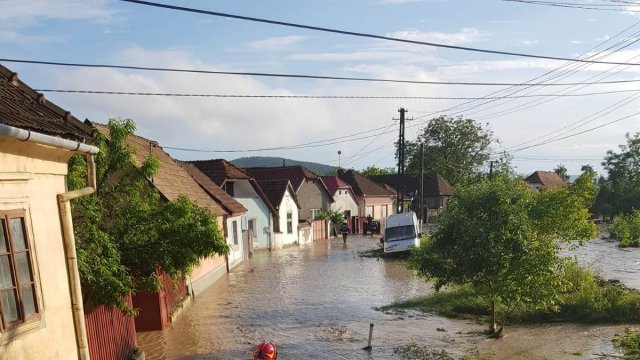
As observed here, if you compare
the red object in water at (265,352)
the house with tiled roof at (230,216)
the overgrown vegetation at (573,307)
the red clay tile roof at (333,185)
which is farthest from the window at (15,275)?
the red clay tile roof at (333,185)

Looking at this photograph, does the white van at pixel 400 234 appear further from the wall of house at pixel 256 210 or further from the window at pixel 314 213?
the window at pixel 314 213

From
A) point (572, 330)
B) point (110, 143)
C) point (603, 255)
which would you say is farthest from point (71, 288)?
Result: point (603, 255)

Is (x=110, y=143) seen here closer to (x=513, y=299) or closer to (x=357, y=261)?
(x=513, y=299)

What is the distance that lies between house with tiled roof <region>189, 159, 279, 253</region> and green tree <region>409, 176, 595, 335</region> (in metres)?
19.5

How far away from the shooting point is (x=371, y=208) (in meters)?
67.0

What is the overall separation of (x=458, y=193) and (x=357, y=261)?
18814 millimetres

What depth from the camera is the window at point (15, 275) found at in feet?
21.2

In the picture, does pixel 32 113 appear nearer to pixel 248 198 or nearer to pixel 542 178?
pixel 248 198

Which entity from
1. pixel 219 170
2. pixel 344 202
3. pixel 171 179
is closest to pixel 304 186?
pixel 344 202

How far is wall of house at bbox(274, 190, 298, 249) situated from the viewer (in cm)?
4229

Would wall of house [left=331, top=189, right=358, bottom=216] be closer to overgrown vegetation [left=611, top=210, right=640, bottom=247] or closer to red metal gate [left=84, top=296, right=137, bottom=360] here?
overgrown vegetation [left=611, top=210, right=640, bottom=247]

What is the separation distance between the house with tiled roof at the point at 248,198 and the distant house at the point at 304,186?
9701mm

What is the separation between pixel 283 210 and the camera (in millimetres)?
42844

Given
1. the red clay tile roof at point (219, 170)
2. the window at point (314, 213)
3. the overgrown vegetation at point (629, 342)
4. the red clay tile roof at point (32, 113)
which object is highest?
the red clay tile roof at point (32, 113)
